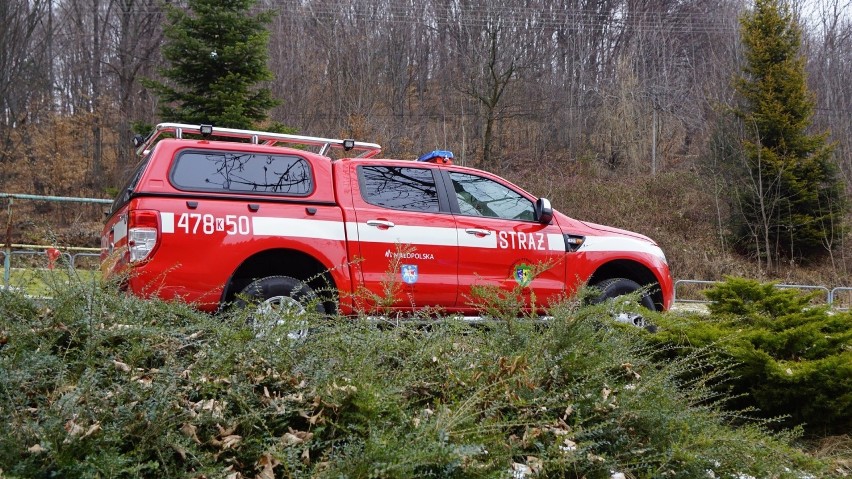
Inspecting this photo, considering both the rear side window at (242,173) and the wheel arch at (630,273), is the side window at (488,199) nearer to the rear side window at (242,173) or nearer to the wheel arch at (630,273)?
the wheel arch at (630,273)

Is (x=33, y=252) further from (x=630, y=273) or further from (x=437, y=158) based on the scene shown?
(x=630, y=273)

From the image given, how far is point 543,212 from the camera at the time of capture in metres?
6.90

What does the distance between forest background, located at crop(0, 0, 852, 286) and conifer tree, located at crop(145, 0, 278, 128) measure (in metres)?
9.28

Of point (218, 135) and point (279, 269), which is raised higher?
point (218, 135)

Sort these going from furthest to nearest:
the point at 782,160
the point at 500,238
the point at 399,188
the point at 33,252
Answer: the point at 782,160 → the point at 33,252 → the point at 500,238 → the point at 399,188

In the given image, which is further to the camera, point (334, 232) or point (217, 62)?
point (217, 62)

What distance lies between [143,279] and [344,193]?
1.88m

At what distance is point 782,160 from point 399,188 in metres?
18.4

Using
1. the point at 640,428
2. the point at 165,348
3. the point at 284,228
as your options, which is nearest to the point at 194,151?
the point at 284,228

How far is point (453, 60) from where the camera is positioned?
2984 centimetres

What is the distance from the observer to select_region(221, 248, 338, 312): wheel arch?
596cm

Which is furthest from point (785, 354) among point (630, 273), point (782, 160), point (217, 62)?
point (782, 160)

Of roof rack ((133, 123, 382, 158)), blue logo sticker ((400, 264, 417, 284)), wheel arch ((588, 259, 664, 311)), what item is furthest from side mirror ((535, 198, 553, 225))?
roof rack ((133, 123, 382, 158))

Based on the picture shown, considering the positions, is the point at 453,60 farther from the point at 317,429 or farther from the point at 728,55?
the point at 317,429
